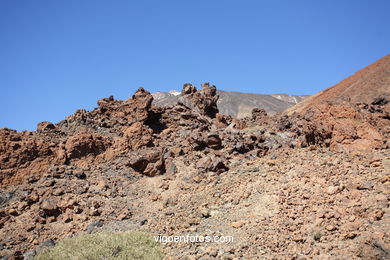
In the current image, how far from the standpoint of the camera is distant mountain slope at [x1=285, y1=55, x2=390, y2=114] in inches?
1230

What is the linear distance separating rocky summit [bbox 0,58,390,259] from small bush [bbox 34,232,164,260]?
0.44m

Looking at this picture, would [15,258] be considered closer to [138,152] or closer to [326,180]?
[138,152]

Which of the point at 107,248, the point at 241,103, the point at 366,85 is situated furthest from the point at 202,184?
the point at 241,103

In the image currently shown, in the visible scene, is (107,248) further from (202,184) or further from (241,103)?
(241,103)

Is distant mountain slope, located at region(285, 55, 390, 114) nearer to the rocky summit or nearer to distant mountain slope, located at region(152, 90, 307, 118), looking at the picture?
the rocky summit

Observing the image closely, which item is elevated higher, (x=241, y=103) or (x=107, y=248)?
(x=241, y=103)

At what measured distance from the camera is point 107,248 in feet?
24.9

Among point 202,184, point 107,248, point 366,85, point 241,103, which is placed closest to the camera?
point 107,248

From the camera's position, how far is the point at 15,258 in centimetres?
780

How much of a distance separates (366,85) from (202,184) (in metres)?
29.3

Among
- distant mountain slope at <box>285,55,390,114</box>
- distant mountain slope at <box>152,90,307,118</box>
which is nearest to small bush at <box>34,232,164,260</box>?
distant mountain slope at <box>285,55,390,114</box>

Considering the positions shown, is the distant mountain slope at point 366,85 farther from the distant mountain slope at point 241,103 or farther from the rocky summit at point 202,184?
the distant mountain slope at point 241,103

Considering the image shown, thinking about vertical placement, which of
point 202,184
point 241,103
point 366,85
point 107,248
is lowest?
point 107,248

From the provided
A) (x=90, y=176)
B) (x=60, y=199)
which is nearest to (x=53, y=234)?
(x=60, y=199)
